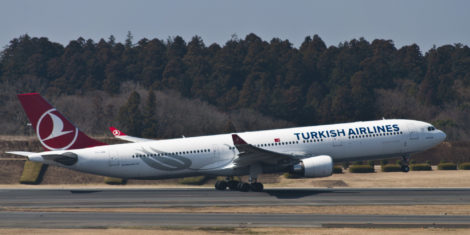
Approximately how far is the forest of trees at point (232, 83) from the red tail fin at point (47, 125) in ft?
175

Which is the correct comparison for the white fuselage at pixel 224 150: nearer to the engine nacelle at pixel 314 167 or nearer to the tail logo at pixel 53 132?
the tail logo at pixel 53 132

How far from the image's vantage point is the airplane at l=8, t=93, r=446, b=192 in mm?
54188

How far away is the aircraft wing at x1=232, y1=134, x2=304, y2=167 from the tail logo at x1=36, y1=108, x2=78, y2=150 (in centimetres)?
1329

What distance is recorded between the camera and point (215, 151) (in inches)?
2213

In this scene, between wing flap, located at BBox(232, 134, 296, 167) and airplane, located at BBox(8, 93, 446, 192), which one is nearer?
wing flap, located at BBox(232, 134, 296, 167)

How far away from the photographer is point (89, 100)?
136 m

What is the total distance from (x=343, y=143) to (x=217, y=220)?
19441mm

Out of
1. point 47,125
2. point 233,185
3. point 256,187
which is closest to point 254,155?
point 256,187

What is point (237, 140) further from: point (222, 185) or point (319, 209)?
point (319, 209)

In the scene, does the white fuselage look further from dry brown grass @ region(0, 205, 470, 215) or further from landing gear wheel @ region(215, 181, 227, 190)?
dry brown grass @ region(0, 205, 470, 215)

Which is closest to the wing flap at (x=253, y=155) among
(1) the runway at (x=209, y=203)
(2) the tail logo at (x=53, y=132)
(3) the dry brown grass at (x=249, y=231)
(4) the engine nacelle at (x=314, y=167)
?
(4) the engine nacelle at (x=314, y=167)

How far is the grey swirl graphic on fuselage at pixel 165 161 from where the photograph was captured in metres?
55.1

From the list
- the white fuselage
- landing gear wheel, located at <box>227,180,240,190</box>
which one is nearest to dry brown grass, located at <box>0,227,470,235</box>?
the white fuselage

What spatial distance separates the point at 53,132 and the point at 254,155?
16070 millimetres
